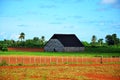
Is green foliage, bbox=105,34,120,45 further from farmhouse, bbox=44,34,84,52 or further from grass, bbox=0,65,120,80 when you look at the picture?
grass, bbox=0,65,120,80

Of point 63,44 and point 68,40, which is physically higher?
point 68,40

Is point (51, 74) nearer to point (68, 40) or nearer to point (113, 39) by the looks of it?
point (68, 40)

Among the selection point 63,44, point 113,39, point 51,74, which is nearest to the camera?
point 51,74

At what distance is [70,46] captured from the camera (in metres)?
101

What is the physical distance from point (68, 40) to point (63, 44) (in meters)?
4.44

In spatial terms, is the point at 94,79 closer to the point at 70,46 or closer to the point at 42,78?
the point at 42,78

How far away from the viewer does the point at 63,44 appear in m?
100

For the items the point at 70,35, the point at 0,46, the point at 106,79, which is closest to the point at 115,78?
the point at 106,79

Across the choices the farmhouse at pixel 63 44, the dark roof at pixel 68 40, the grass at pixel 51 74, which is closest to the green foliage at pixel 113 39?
the dark roof at pixel 68 40

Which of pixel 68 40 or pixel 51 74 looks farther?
pixel 68 40

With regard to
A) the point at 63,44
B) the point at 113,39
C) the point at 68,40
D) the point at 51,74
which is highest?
the point at 113,39

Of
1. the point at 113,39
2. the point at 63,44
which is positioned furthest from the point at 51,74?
the point at 113,39

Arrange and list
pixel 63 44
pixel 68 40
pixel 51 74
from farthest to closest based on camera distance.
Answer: pixel 68 40, pixel 63 44, pixel 51 74

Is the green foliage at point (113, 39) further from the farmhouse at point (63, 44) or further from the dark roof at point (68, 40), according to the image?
the farmhouse at point (63, 44)
